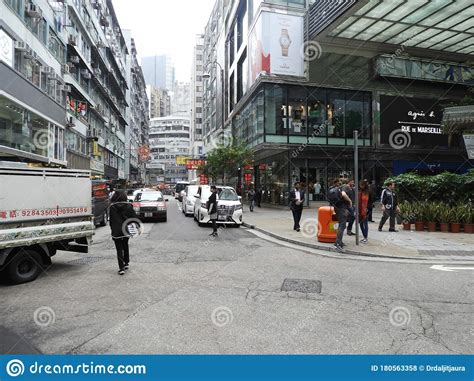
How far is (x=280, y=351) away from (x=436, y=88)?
3615 centimetres

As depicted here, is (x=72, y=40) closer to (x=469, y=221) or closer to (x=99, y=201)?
(x=99, y=201)

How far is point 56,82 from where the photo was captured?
25844mm

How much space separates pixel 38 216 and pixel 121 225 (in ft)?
4.89

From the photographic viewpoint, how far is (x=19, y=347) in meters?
3.77

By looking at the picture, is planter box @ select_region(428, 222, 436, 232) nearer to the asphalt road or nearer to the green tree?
the asphalt road

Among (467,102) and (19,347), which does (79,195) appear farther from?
(467,102)

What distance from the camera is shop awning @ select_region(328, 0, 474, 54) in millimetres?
23797

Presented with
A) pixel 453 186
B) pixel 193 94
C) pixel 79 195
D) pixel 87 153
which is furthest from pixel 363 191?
pixel 193 94

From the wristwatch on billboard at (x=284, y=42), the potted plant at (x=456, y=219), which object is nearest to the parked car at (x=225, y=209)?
the potted plant at (x=456, y=219)

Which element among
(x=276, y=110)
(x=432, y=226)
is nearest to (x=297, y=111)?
(x=276, y=110)

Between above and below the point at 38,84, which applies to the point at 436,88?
above

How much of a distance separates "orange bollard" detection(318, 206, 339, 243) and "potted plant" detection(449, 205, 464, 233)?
5.04 meters

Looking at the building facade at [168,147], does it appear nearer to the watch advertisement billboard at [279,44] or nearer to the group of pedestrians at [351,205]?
the watch advertisement billboard at [279,44]

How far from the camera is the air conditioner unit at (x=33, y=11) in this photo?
68.4 ft
